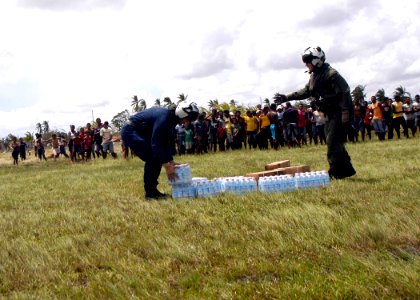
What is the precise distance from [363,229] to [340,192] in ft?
8.65

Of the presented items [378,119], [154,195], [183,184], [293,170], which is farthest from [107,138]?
[183,184]

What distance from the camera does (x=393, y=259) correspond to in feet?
14.4

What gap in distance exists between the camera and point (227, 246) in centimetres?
529

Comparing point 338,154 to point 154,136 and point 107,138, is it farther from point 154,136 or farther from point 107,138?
point 107,138

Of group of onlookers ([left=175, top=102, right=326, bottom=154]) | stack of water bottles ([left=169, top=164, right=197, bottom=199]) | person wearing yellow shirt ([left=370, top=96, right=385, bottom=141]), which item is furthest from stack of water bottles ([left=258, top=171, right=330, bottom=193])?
person wearing yellow shirt ([left=370, top=96, right=385, bottom=141])

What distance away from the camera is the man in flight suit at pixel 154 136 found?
27.8 feet

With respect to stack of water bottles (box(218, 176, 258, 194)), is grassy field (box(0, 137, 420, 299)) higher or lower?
lower

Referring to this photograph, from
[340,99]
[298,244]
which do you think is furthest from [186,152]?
[298,244]

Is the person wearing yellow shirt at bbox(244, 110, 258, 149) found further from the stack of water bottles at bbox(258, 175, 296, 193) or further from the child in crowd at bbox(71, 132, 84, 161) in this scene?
the stack of water bottles at bbox(258, 175, 296, 193)

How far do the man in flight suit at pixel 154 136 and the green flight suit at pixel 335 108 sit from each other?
2.54 metres

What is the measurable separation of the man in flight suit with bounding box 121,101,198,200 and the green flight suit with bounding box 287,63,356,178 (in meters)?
2.54

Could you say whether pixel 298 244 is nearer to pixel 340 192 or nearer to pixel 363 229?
pixel 363 229

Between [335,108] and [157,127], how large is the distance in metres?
3.28

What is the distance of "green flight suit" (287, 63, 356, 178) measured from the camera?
9.30 metres
